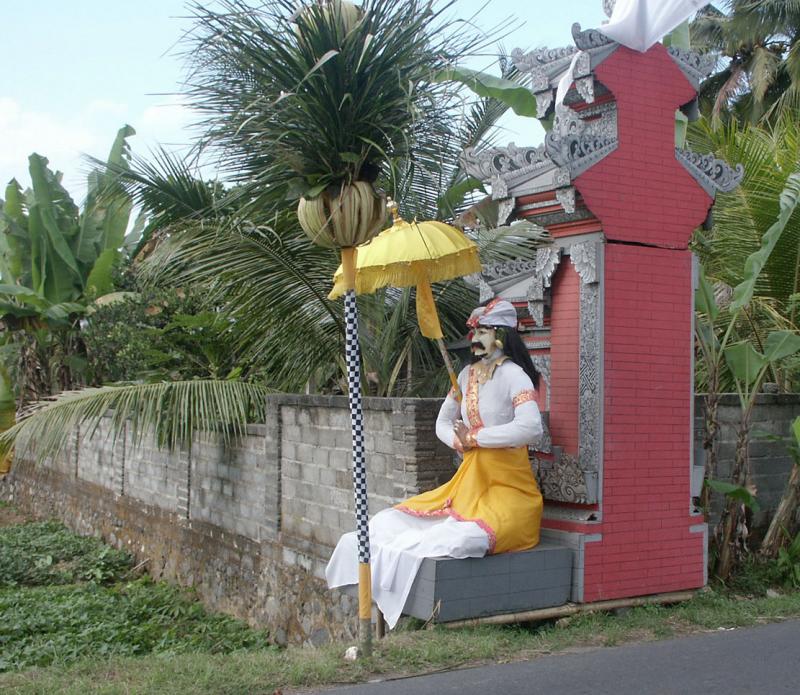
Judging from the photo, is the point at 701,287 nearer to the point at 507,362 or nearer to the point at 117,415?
the point at 507,362

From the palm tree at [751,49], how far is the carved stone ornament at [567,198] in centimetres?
1820

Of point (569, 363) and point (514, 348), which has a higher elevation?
point (514, 348)

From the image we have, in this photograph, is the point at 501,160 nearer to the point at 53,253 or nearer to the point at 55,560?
the point at 55,560

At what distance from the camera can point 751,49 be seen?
26.0 metres

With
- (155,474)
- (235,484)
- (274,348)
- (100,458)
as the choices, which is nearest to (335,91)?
(274,348)

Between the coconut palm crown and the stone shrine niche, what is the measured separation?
1664mm

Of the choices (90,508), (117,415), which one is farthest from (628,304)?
(90,508)

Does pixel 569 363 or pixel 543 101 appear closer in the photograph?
pixel 569 363

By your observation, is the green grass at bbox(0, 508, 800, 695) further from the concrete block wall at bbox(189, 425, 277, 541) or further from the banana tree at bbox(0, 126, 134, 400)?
the banana tree at bbox(0, 126, 134, 400)

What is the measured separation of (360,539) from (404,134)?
2.54 meters

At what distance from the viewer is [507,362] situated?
7156mm

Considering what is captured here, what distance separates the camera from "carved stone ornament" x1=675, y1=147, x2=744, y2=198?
25.4 ft

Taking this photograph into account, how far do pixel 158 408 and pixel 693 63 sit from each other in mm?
6888

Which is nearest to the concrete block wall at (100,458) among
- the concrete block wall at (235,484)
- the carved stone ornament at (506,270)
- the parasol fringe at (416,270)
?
the concrete block wall at (235,484)
